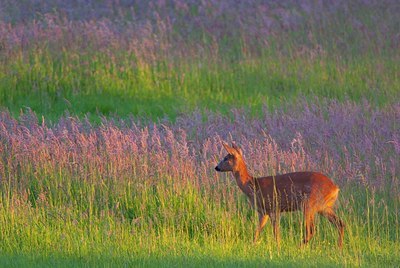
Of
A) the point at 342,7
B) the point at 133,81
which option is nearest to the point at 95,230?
the point at 133,81

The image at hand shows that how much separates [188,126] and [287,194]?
3.80 m

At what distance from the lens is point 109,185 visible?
34.5 feet

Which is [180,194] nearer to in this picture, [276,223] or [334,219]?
[276,223]

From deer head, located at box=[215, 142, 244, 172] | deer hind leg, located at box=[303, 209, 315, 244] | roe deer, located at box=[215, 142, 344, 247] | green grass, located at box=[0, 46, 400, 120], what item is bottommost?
deer hind leg, located at box=[303, 209, 315, 244]

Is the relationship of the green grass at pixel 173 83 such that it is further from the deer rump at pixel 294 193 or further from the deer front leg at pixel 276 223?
the deer front leg at pixel 276 223

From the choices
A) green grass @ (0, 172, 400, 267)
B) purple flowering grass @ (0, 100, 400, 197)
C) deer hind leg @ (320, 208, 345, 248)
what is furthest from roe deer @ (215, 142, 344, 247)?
purple flowering grass @ (0, 100, 400, 197)

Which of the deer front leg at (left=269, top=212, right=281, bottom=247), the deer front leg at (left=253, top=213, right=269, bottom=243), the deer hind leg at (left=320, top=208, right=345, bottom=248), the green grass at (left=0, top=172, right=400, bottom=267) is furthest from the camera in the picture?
the deer front leg at (left=253, top=213, right=269, bottom=243)

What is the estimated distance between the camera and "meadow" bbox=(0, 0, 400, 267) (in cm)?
903

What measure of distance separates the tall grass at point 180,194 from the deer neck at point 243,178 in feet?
0.61

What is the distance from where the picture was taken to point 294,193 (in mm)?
9258

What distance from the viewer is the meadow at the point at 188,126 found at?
9031 millimetres

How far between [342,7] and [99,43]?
653 cm

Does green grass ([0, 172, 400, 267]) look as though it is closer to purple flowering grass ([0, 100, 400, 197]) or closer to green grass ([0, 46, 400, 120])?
purple flowering grass ([0, 100, 400, 197])

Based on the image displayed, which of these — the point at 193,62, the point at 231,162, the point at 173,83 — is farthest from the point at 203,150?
the point at 193,62
